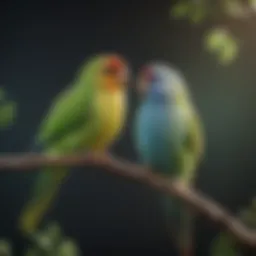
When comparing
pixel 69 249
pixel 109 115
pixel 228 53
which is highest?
pixel 228 53

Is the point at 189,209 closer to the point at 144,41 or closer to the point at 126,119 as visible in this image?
the point at 126,119

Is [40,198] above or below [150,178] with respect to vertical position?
below

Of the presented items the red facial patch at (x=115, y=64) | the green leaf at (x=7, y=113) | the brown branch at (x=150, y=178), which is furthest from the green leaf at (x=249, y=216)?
the green leaf at (x=7, y=113)

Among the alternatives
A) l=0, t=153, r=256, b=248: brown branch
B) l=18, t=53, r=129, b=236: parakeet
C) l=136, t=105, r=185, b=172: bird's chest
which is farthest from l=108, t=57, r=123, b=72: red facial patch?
l=0, t=153, r=256, b=248: brown branch

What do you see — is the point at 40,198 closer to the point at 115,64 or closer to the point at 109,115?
the point at 109,115

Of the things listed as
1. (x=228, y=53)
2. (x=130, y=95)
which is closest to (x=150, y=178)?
(x=130, y=95)

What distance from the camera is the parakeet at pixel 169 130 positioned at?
1.80 m

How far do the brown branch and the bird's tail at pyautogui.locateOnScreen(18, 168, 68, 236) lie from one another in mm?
28

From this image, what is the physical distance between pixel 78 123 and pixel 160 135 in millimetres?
210

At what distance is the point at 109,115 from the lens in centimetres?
179

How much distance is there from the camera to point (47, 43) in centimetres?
182

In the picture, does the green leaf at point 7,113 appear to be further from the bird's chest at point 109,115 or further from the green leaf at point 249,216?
the green leaf at point 249,216

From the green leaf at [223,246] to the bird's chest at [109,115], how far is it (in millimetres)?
383

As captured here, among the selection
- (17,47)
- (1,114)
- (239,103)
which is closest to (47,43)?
(17,47)
